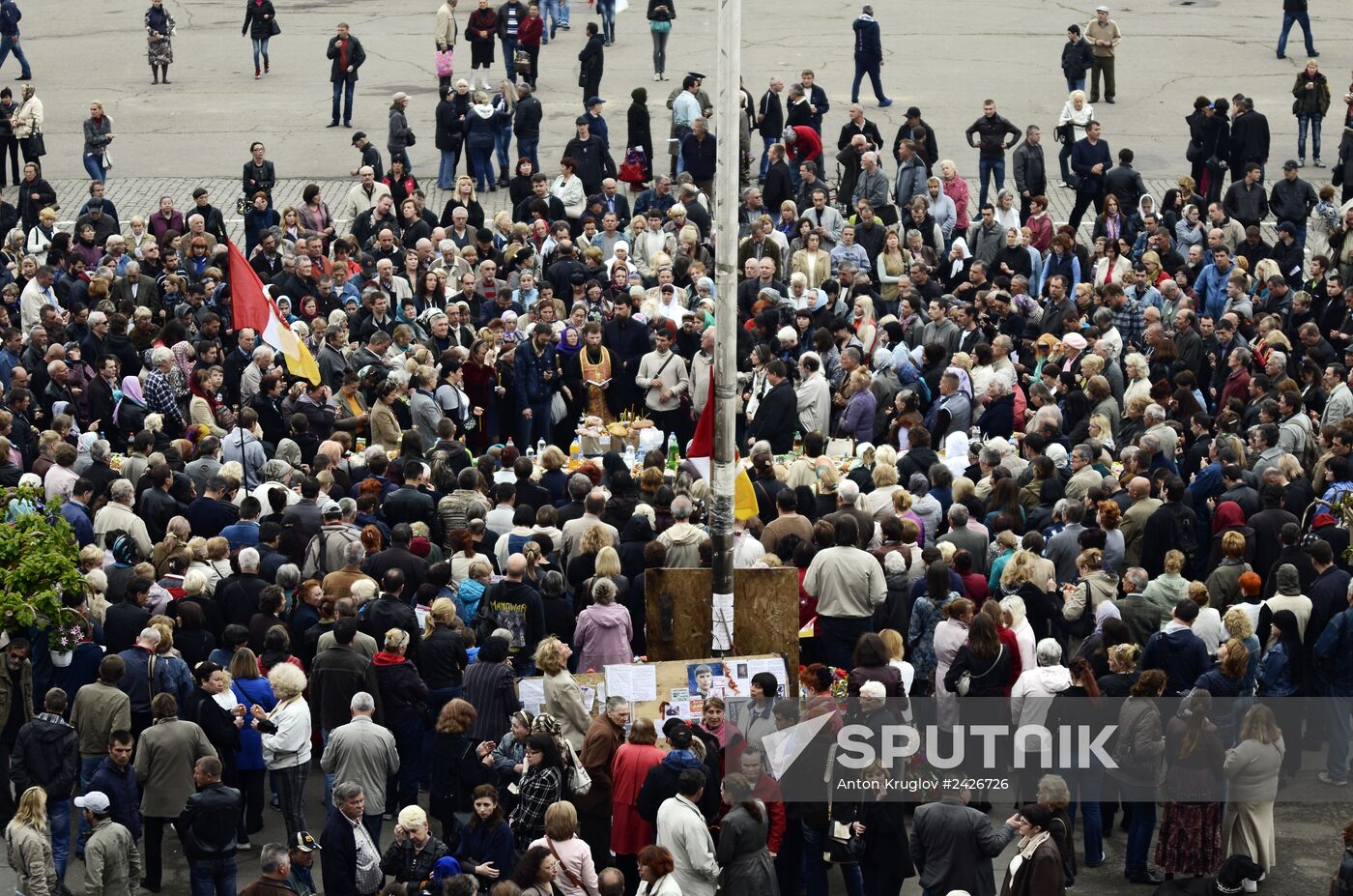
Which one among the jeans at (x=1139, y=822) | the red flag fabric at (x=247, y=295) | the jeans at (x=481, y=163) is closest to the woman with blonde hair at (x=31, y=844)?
the red flag fabric at (x=247, y=295)

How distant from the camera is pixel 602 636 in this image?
14289mm

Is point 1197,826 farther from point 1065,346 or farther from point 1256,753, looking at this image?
point 1065,346

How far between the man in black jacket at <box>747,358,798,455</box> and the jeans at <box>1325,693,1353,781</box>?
19.7ft

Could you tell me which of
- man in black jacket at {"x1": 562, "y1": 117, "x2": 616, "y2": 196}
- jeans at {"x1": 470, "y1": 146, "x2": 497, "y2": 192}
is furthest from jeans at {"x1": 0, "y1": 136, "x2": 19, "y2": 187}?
man in black jacket at {"x1": 562, "y1": 117, "x2": 616, "y2": 196}

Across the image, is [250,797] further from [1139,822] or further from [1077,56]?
[1077,56]

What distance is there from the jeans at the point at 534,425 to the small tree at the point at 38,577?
6.16m

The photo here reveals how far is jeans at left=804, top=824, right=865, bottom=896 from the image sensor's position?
503 inches

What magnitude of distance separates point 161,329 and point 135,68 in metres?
17.6

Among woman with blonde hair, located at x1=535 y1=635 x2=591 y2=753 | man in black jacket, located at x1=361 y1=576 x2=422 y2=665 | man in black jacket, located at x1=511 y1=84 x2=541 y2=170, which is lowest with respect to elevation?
woman with blonde hair, located at x1=535 y1=635 x2=591 y2=753

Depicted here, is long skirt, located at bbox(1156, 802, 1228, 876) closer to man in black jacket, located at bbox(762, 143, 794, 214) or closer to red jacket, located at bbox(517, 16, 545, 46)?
man in black jacket, located at bbox(762, 143, 794, 214)

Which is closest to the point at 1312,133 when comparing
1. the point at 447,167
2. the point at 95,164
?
the point at 447,167

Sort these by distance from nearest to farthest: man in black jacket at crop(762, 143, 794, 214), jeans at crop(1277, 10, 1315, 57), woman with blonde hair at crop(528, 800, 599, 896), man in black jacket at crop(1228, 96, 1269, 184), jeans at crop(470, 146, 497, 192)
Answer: woman with blonde hair at crop(528, 800, 599, 896) < man in black jacket at crop(762, 143, 794, 214) < man in black jacket at crop(1228, 96, 1269, 184) < jeans at crop(470, 146, 497, 192) < jeans at crop(1277, 10, 1315, 57)

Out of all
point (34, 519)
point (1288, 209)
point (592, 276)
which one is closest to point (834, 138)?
point (1288, 209)

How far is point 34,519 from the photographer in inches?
547
